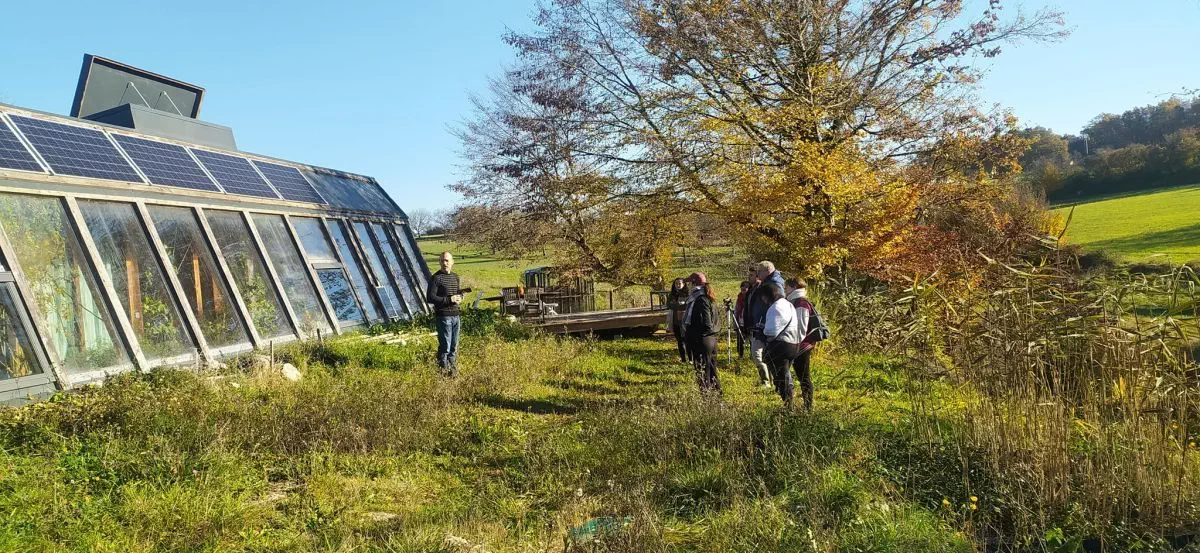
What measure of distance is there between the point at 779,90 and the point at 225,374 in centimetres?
1106

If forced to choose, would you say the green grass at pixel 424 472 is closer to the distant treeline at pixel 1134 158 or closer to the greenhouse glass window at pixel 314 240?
the greenhouse glass window at pixel 314 240

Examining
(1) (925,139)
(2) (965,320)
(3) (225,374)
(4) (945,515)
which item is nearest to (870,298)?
(1) (925,139)

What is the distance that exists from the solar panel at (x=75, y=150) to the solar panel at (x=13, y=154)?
0.19 m

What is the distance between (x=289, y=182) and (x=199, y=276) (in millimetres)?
4052

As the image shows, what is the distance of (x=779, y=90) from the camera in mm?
14469

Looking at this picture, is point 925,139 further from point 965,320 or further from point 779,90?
point 965,320

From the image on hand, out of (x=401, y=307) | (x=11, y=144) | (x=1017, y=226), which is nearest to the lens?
(x=11, y=144)

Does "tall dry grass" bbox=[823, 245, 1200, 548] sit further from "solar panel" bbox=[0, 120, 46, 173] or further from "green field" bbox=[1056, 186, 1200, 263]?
"green field" bbox=[1056, 186, 1200, 263]

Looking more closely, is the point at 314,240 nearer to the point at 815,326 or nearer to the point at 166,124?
the point at 166,124

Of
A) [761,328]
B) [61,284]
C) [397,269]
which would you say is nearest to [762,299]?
[761,328]

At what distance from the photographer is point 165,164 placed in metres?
10.9

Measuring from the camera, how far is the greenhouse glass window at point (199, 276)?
32.5ft

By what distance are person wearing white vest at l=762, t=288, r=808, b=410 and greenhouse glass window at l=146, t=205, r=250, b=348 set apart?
7.35 metres

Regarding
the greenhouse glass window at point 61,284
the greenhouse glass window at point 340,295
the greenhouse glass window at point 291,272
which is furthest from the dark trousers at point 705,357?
the greenhouse glass window at point 340,295
